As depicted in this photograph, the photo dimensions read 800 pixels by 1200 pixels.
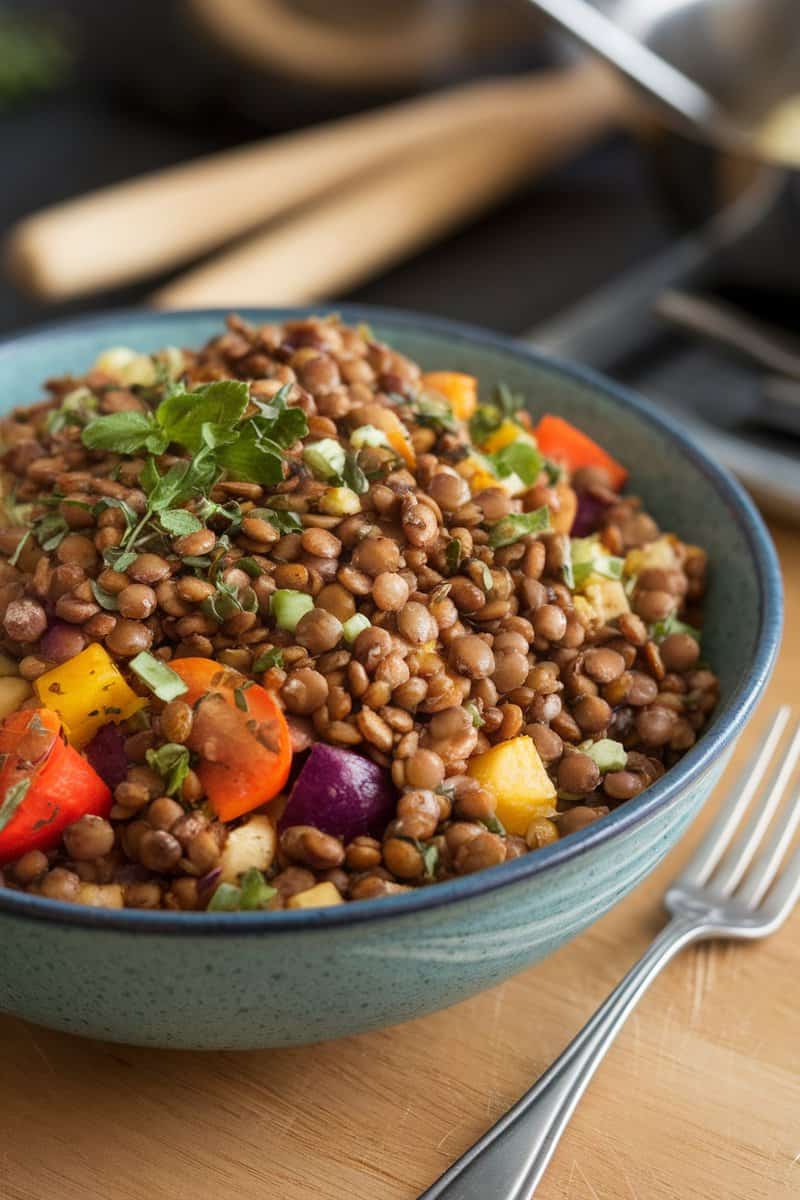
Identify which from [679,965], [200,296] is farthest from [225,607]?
[200,296]

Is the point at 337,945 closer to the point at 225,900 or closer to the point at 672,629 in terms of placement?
the point at 225,900

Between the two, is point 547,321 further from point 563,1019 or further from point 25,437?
point 563,1019

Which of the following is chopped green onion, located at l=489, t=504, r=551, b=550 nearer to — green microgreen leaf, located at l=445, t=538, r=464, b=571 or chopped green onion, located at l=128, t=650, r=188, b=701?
green microgreen leaf, located at l=445, t=538, r=464, b=571

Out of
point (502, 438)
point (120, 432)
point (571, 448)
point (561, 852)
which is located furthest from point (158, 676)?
point (571, 448)

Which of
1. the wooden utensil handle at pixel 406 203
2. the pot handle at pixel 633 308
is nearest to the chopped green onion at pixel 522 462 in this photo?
the pot handle at pixel 633 308

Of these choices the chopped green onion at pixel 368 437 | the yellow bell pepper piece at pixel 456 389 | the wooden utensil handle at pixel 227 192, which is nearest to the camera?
the chopped green onion at pixel 368 437

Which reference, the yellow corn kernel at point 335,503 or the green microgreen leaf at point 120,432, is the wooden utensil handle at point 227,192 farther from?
the yellow corn kernel at point 335,503
